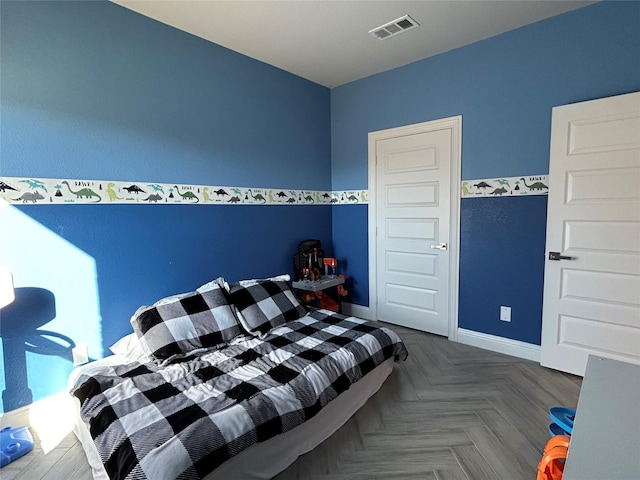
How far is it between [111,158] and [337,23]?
1967 millimetres

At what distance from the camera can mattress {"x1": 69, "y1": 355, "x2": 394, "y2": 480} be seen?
1447mm

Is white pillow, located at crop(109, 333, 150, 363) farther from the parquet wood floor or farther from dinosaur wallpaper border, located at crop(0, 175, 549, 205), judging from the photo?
dinosaur wallpaper border, located at crop(0, 175, 549, 205)

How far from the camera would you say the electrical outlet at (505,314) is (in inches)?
113

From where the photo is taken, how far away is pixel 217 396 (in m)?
1.60

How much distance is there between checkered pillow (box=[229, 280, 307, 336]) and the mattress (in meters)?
0.77

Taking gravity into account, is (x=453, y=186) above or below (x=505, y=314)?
above

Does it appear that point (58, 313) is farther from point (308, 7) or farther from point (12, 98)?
point (308, 7)

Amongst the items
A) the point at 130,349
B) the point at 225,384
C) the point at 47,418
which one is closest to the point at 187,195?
the point at 130,349

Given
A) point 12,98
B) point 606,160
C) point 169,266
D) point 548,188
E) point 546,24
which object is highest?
point 546,24

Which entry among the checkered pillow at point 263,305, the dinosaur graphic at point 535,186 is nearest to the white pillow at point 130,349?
the checkered pillow at point 263,305

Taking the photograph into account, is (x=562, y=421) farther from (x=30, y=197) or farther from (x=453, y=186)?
(x=30, y=197)

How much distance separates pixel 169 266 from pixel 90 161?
2.98 feet

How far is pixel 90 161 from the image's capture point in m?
2.17

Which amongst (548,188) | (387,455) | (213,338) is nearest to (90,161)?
(213,338)
